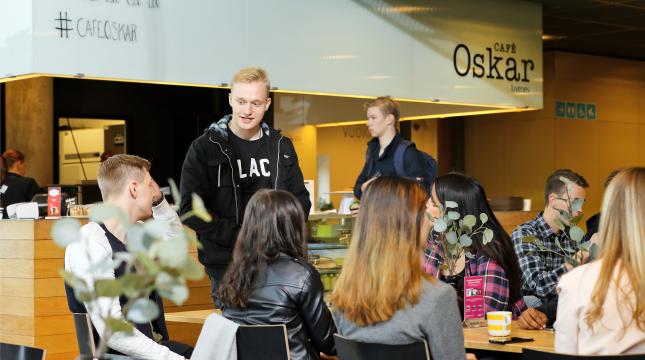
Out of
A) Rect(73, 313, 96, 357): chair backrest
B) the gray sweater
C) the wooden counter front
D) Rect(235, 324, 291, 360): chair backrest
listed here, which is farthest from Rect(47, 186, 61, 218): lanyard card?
the gray sweater

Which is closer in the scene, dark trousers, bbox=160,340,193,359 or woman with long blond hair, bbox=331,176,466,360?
woman with long blond hair, bbox=331,176,466,360

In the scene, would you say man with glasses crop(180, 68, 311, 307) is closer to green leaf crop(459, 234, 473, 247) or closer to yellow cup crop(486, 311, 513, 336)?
green leaf crop(459, 234, 473, 247)

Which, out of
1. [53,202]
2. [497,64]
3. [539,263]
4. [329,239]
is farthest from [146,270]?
[497,64]

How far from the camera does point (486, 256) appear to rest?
3.69 meters

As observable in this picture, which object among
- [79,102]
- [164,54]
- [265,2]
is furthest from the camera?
[79,102]

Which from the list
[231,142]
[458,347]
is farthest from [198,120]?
[458,347]

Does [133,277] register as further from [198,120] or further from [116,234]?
[198,120]

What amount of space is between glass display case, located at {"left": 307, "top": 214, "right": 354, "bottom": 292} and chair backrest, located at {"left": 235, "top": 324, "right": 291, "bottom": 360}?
7.08 feet

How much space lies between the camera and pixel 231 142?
163 inches

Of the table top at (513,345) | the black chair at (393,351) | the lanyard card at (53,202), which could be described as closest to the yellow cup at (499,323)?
the table top at (513,345)

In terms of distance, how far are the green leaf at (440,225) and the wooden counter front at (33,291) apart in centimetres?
314

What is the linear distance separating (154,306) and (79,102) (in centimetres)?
1000

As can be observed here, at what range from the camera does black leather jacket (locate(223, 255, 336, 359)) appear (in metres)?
3.08

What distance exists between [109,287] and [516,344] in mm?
2054
